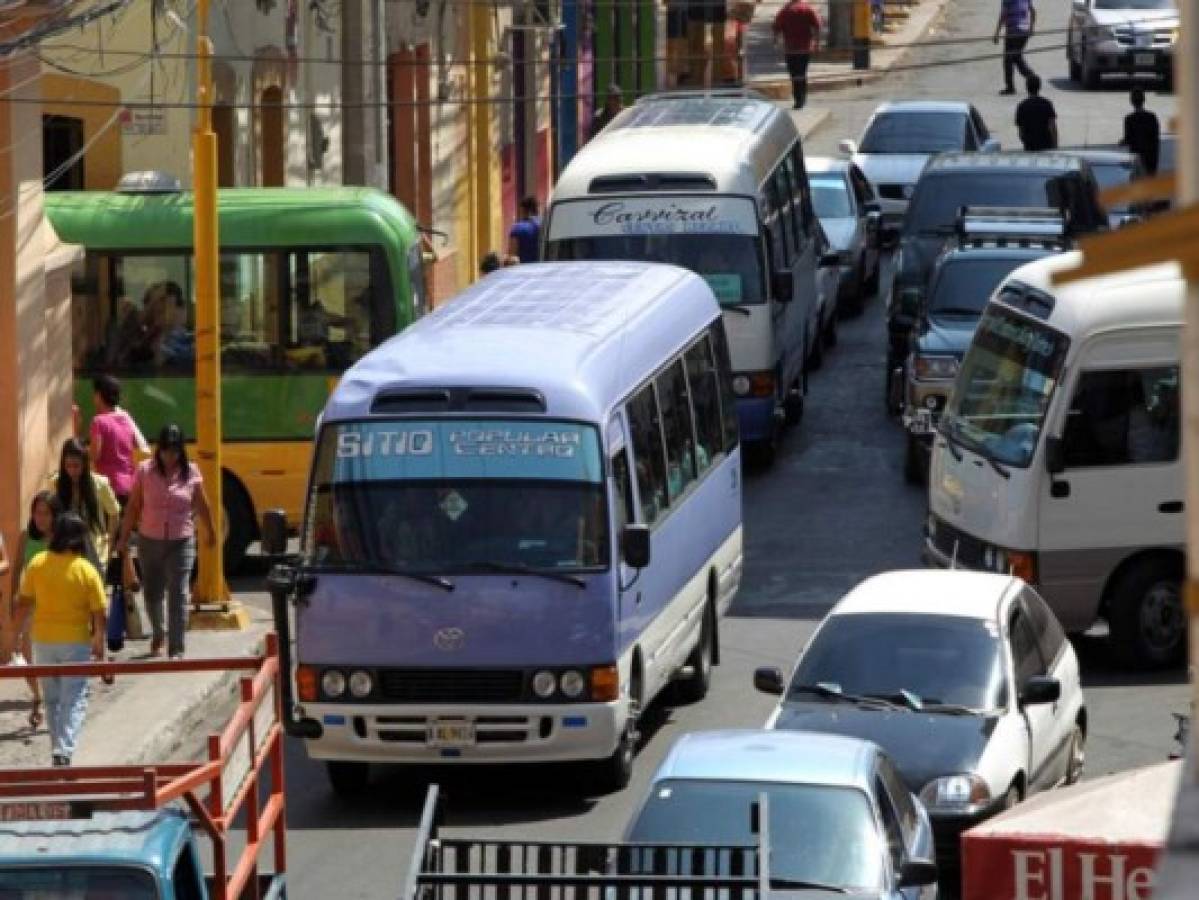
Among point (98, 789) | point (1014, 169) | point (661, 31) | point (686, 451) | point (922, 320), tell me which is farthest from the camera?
point (661, 31)

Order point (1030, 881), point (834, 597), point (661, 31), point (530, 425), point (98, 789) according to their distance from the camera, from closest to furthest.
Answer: point (1030, 881) → point (98, 789) → point (530, 425) → point (834, 597) → point (661, 31)

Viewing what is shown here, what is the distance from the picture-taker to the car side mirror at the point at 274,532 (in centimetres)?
1518

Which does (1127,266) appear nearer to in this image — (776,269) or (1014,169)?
(776,269)

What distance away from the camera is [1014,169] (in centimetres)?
2972

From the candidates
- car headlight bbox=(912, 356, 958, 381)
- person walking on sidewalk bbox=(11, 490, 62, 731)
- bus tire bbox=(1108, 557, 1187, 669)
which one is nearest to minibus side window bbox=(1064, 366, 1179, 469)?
bus tire bbox=(1108, 557, 1187, 669)

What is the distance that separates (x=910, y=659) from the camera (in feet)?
48.8

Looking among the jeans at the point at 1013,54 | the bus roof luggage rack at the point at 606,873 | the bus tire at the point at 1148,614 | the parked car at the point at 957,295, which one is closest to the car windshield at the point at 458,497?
the bus roof luggage rack at the point at 606,873

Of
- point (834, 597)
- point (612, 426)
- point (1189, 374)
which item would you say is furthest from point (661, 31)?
point (1189, 374)

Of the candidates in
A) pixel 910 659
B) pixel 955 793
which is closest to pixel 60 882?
pixel 955 793

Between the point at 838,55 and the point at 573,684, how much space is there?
147 feet

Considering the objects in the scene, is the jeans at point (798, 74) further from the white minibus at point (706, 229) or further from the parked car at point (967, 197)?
the white minibus at point (706, 229)

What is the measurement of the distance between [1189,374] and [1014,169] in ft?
89.0

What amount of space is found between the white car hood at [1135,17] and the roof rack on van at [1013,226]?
2442cm

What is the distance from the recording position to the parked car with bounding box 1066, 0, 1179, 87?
51.7 metres
